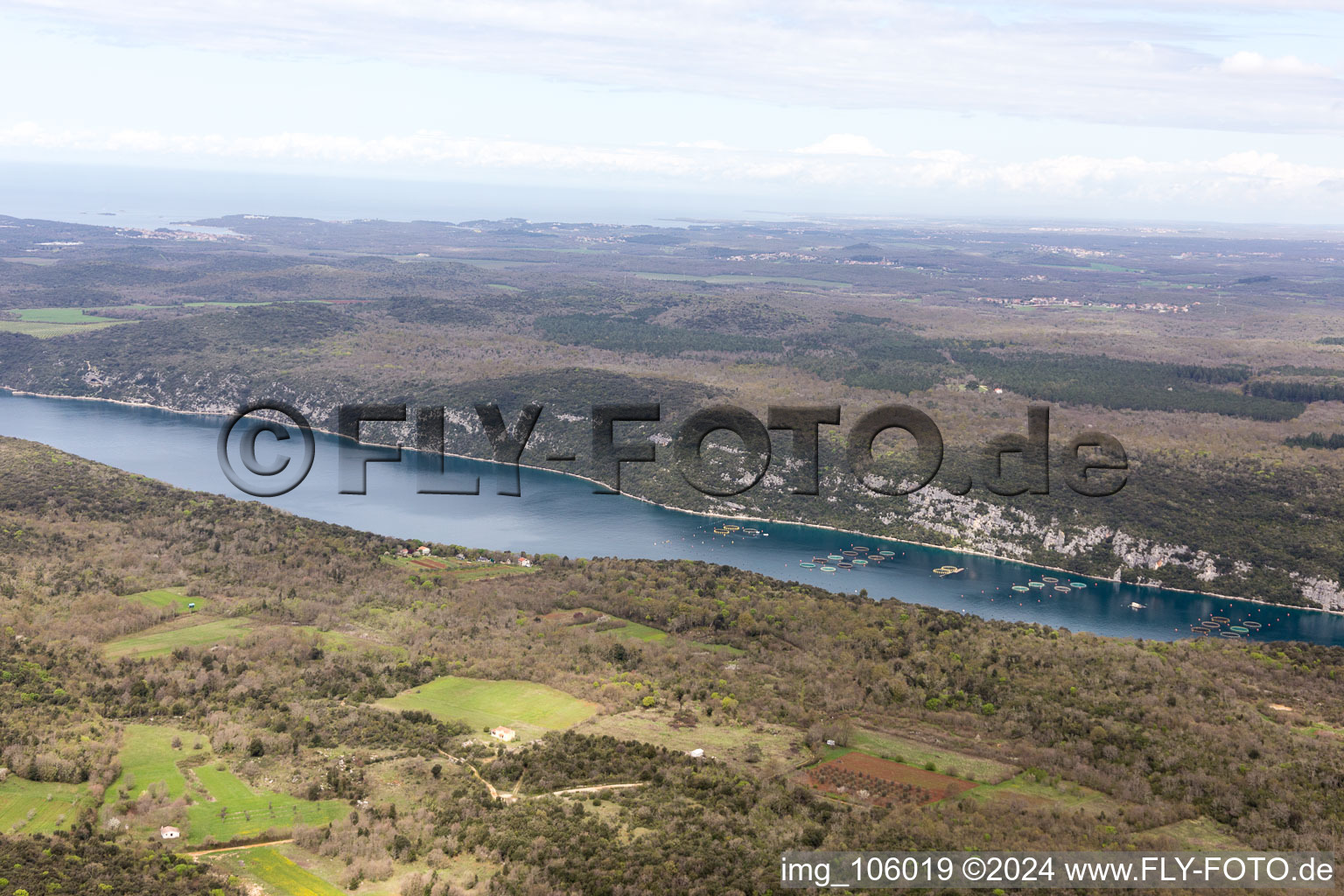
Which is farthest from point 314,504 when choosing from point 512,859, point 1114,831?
point 1114,831

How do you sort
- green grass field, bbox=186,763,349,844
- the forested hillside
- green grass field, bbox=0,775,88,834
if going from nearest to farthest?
green grass field, bbox=0,775,88,834, the forested hillside, green grass field, bbox=186,763,349,844

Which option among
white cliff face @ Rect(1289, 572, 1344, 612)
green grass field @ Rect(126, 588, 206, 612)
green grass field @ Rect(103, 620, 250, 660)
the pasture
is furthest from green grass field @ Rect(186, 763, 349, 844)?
white cliff face @ Rect(1289, 572, 1344, 612)

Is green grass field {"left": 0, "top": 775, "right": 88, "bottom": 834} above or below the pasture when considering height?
above

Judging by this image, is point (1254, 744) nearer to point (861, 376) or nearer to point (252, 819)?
point (252, 819)

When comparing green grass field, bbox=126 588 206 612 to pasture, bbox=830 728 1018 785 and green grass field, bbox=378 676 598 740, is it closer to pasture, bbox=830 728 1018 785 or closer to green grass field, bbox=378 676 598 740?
green grass field, bbox=378 676 598 740

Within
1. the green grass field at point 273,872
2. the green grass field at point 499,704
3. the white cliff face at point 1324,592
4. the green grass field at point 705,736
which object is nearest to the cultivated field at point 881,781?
the green grass field at point 705,736
